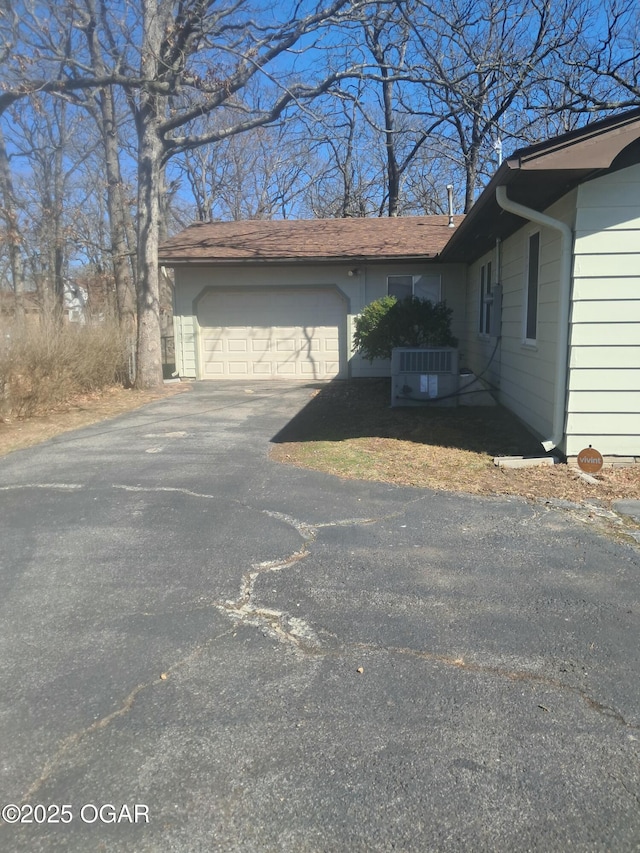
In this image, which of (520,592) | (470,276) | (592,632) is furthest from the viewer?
(470,276)

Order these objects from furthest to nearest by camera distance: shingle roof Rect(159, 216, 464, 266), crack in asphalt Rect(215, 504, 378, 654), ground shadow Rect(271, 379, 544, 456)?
shingle roof Rect(159, 216, 464, 266) < ground shadow Rect(271, 379, 544, 456) < crack in asphalt Rect(215, 504, 378, 654)

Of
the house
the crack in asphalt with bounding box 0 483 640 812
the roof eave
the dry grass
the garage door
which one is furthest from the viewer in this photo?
the garage door

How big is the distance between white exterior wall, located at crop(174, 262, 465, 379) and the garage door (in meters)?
0.21

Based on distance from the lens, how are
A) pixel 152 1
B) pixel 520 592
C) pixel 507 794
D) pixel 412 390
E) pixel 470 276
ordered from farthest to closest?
pixel 470 276, pixel 152 1, pixel 412 390, pixel 520 592, pixel 507 794

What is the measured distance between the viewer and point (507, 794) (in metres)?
2.14

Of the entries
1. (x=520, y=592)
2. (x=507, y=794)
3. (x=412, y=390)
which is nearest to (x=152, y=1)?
(x=412, y=390)

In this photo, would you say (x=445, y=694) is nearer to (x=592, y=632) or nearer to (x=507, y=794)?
(x=507, y=794)

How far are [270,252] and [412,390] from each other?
6.67m

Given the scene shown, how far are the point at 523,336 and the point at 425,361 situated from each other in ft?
6.96

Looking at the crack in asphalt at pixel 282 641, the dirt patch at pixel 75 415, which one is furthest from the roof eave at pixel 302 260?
the crack in asphalt at pixel 282 641

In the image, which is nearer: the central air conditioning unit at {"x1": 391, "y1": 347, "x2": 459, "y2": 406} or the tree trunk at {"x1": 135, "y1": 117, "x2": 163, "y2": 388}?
the central air conditioning unit at {"x1": 391, "y1": 347, "x2": 459, "y2": 406}

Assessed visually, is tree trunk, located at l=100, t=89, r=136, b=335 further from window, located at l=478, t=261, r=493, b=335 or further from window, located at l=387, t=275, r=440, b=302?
window, located at l=478, t=261, r=493, b=335

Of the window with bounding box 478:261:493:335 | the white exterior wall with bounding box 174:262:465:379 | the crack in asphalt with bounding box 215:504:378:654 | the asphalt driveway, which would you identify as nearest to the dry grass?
the white exterior wall with bounding box 174:262:465:379

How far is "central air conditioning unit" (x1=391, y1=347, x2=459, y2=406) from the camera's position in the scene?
34.4 feet
